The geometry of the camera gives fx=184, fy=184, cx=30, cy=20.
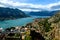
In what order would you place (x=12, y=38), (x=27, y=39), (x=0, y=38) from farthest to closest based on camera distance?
1. (x=0, y=38)
2. (x=27, y=39)
3. (x=12, y=38)

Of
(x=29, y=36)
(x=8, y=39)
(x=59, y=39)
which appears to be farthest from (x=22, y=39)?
(x=59, y=39)

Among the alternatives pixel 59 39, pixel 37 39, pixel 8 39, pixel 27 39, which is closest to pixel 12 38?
pixel 8 39

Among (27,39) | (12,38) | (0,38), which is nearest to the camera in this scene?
(12,38)

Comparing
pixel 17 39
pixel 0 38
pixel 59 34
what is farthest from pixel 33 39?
pixel 59 34

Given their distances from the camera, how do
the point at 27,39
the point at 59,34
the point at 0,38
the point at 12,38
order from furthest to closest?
the point at 59,34 → the point at 0,38 → the point at 27,39 → the point at 12,38

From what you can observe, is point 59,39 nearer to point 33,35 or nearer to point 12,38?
point 33,35

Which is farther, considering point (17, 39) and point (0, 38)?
point (0, 38)

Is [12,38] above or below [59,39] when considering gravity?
above

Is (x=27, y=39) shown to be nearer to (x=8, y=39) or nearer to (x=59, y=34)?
(x=8, y=39)

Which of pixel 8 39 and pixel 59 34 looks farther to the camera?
pixel 59 34
